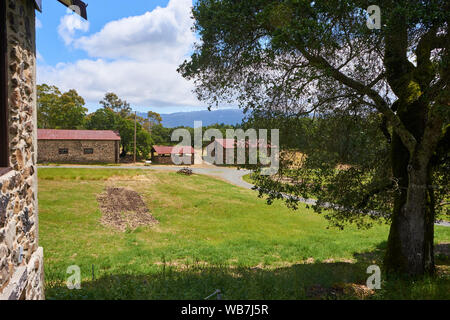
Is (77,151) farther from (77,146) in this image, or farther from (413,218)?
(413,218)

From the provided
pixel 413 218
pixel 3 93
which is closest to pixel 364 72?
pixel 413 218

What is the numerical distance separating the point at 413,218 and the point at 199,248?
8.81 meters

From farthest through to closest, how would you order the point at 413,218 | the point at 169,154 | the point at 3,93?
the point at 169,154 → the point at 413,218 → the point at 3,93

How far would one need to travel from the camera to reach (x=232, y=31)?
26.3 ft

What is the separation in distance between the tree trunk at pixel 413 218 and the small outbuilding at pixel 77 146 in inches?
1622

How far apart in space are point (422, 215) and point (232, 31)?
703 cm

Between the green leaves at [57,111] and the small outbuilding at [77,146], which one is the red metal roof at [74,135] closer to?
the small outbuilding at [77,146]

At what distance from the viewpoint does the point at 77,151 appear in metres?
41.8

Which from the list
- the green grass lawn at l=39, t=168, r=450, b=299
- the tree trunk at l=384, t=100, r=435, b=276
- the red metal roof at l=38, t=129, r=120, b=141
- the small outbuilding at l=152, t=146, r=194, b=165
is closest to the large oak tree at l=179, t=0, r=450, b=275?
the tree trunk at l=384, t=100, r=435, b=276

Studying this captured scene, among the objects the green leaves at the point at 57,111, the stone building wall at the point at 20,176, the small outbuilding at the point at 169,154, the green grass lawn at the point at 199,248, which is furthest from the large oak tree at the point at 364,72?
the green leaves at the point at 57,111

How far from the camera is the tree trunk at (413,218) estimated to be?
7.59 metres
